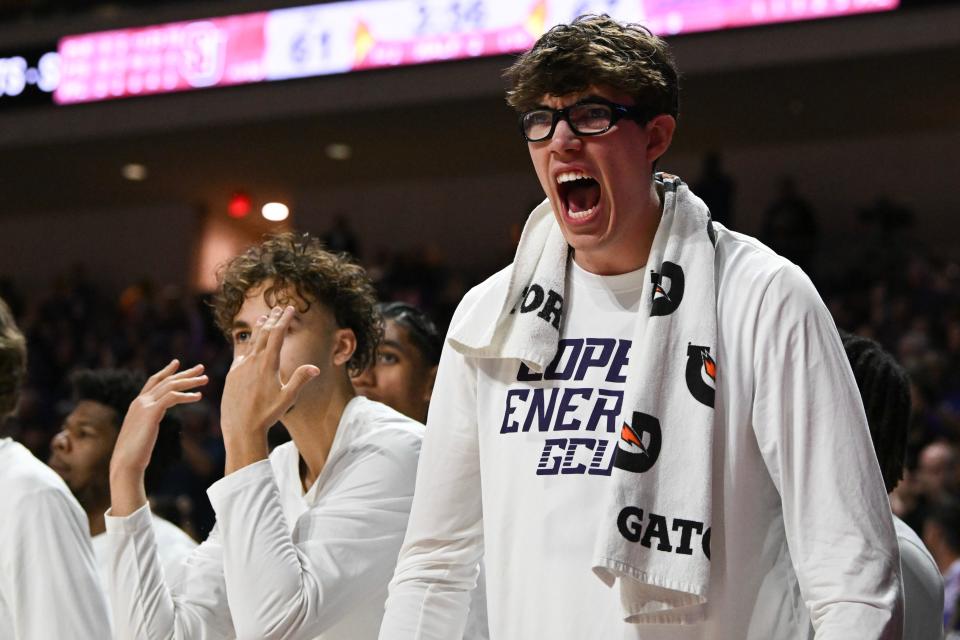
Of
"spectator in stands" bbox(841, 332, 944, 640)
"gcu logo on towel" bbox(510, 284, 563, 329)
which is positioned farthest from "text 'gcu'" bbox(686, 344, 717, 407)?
"spectator in stands" bbox(841, 332, 944, 640)

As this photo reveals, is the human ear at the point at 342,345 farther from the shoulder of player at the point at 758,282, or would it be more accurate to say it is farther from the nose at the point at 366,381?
the shoulder of player at the point at 758,282

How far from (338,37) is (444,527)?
1038 cm

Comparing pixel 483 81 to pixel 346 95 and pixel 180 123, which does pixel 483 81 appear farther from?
pixel 180 123

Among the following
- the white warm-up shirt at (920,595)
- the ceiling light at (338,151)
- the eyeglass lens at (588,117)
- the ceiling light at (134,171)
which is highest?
the ceiling light at (338,151)

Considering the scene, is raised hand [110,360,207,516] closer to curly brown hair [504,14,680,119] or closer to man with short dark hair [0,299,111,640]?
man with short dark hair [0,299,111,640]

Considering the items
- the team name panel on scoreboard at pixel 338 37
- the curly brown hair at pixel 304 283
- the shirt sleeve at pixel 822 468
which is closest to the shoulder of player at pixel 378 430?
the curly brown hair at pixel 304 283

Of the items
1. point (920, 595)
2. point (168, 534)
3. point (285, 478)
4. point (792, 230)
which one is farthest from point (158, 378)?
point (792, 230)

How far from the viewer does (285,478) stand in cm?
301

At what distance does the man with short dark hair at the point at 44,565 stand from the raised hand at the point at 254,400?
1.89 ft

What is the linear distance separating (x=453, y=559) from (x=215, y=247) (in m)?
14.9

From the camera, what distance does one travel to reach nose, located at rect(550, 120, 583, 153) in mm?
2081

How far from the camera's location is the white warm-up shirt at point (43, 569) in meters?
2.83

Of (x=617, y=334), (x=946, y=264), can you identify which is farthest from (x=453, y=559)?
(x=946, y=264)

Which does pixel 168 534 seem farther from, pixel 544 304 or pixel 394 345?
pixel 544 304
